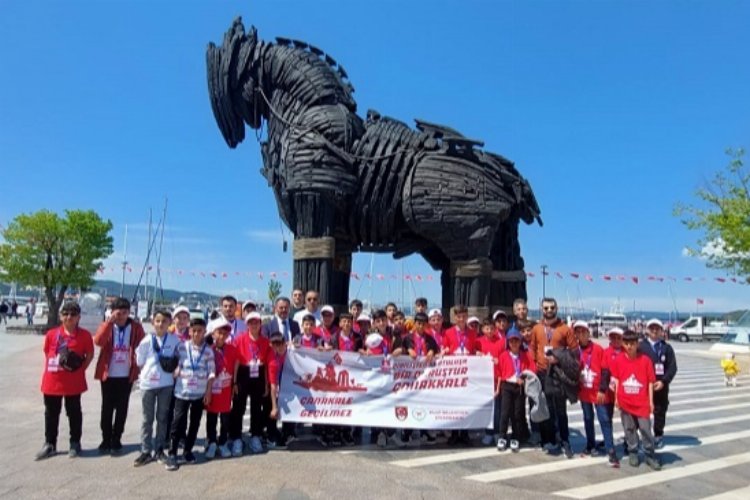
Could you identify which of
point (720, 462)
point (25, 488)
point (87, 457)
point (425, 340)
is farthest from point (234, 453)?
point (720, 462)

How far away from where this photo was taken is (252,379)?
258 inches

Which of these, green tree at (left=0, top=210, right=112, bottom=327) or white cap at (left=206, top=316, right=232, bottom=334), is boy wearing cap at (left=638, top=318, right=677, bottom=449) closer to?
white cap at (left=206, top=316, right=232, bottom=334)

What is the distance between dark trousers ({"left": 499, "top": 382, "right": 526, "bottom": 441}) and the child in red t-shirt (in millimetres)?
1055

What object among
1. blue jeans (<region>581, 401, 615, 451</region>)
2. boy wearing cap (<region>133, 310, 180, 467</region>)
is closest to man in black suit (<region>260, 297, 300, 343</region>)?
boy wearing cap (<region>133, 310, 180, 467</region>)

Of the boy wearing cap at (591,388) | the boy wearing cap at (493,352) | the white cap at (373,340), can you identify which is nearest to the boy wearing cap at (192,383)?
the white cap at (373,340)

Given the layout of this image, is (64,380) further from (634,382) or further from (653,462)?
(653,462)

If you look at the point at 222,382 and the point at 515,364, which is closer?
the point at 222,382

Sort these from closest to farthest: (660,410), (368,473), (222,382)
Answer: (368,473) < (222,382) < (660,410)

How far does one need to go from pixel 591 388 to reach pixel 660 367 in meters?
1.46

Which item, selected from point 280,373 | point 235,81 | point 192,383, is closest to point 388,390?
point 280,373

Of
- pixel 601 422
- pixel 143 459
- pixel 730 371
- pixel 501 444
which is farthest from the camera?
pixel 730 371

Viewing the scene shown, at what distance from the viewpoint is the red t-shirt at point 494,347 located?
23.2 feet

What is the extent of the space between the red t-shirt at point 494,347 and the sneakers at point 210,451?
332 centimetres

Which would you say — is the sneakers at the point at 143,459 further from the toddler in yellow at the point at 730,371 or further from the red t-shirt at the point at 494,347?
the toddler in yellow at the point at 730,371
